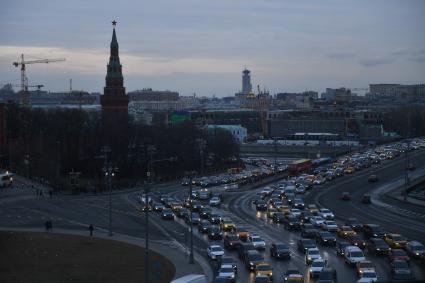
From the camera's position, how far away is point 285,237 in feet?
82.2

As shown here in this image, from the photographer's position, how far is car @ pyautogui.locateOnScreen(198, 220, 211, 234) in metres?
26.3

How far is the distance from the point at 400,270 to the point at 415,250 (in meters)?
3.25

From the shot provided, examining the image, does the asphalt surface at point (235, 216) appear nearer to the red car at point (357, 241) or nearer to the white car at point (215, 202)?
the white car at point (215, 202)

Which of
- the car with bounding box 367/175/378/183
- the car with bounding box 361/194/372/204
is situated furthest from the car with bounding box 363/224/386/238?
the car with bounding box 367/175/378/183

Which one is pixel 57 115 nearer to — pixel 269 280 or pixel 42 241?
pixel 42 241

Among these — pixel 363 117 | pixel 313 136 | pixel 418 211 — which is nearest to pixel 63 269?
pixel 418 211

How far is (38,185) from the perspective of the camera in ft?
133

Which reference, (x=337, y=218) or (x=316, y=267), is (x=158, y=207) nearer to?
(x=337, y=218)

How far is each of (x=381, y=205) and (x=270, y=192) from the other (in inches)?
290

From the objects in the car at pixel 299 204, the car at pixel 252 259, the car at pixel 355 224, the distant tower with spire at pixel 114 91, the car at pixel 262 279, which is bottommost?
the car at pixel 299 204

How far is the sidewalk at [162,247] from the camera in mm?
19531

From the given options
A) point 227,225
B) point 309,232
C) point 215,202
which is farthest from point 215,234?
point 215,202

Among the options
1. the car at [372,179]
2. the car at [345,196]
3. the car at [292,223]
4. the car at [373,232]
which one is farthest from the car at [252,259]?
the car at [372,179]

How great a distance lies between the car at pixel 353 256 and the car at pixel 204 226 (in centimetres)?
732
